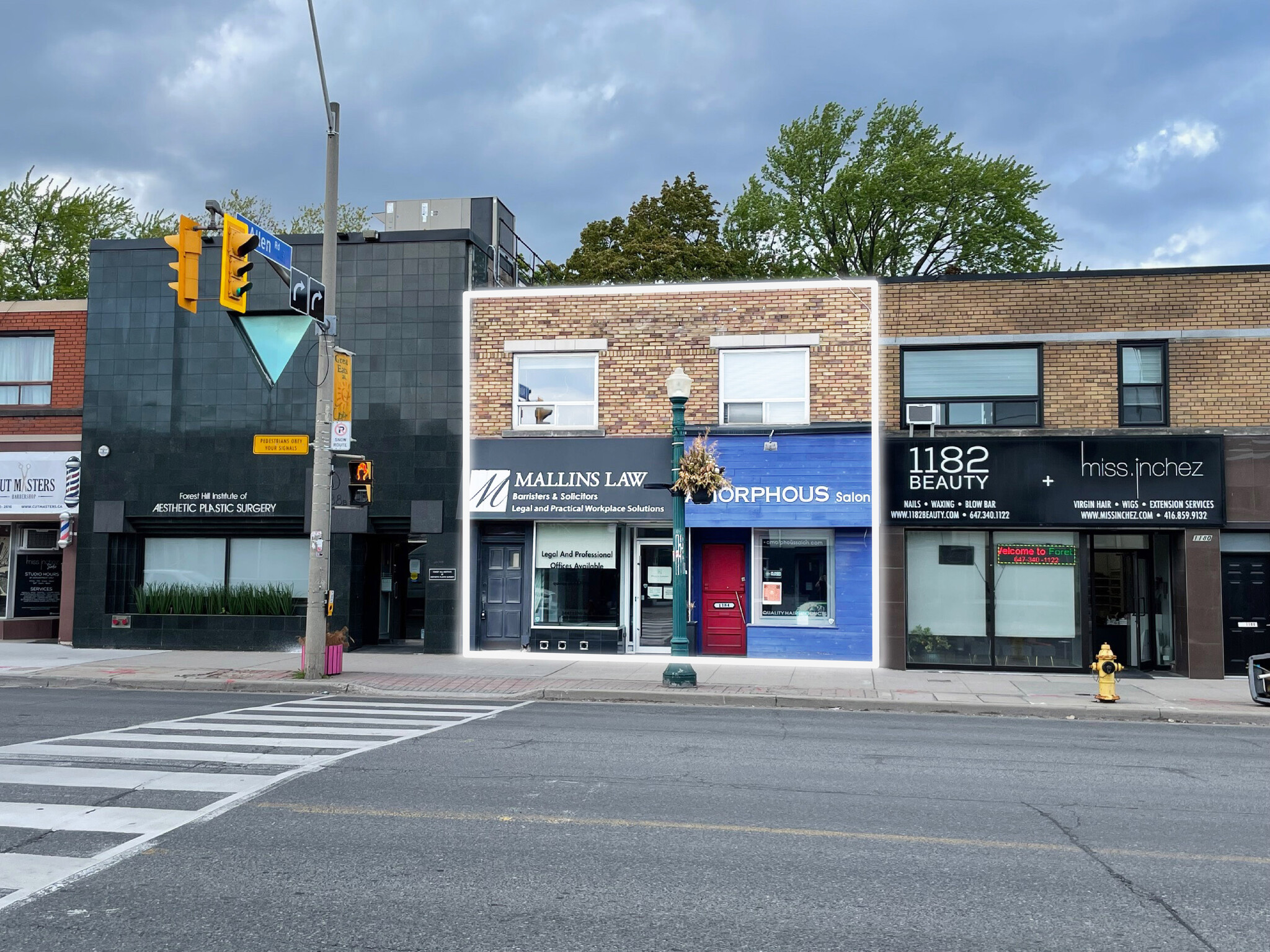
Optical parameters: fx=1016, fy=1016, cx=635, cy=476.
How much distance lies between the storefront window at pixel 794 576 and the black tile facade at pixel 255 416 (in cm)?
614

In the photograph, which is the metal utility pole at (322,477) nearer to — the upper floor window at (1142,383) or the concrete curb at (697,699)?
the concrete curb at (697,699)

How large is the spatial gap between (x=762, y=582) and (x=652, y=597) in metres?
2.22

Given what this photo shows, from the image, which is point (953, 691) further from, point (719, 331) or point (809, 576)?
point (719, 331)

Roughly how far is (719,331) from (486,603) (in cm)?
719

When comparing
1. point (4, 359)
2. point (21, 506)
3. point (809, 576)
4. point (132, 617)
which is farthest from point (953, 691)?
point (4, 359)

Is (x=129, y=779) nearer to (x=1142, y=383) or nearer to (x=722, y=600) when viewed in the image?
(x=722, y=600)

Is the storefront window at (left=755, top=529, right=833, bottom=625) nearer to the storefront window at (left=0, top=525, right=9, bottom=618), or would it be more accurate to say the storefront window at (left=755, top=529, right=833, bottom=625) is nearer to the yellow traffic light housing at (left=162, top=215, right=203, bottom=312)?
the yellow traffic light housing at (left=162, top=215, right=203, bottom=312)

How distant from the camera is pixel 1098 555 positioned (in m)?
18.9

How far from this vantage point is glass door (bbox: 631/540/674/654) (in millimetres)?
20000

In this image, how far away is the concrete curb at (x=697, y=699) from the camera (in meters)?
14.1

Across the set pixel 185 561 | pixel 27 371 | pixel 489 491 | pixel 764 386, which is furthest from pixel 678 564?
pixel 27 371

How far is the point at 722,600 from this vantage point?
19719mm

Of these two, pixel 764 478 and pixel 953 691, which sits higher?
pixel 764 478

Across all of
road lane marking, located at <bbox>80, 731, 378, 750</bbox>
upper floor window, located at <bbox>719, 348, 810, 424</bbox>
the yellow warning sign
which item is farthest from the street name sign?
upper floor window, located at <bbox>719, 348, 810, 424</bbox>
